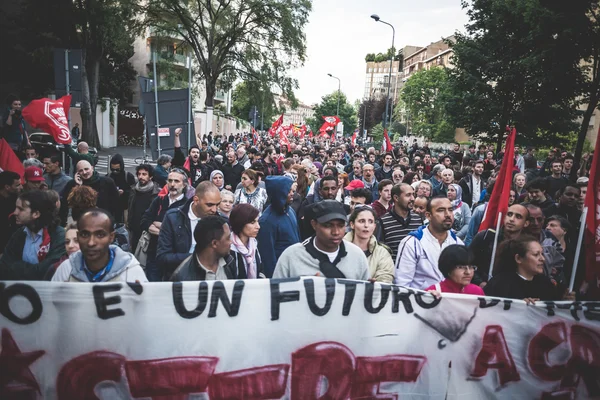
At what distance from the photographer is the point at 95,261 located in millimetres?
2982

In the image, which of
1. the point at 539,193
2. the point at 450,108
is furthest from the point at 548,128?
the point at 539,193

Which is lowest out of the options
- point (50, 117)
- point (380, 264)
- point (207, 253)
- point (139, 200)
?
point (380, 264)

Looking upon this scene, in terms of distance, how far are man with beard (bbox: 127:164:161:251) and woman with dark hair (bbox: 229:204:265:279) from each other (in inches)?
104

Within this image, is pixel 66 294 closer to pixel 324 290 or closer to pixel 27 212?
pixel 27 212

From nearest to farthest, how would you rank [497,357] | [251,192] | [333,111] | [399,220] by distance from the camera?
[497,357]
[399,220]
[251,192]
[333,111]

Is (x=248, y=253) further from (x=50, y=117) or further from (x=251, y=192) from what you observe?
(x=50, y=117)

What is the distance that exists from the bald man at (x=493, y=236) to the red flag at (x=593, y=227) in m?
0.61

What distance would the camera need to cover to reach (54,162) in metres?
6.47

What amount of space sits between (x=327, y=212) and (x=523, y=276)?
5.13 feet

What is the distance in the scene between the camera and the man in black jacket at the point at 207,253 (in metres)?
3.28

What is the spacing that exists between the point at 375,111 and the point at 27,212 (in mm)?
83712

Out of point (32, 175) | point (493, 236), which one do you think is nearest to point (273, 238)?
point (493, 236)

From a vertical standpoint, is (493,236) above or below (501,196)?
below

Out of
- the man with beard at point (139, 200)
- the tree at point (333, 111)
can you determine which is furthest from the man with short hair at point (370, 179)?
the tree at point (333, 111)
